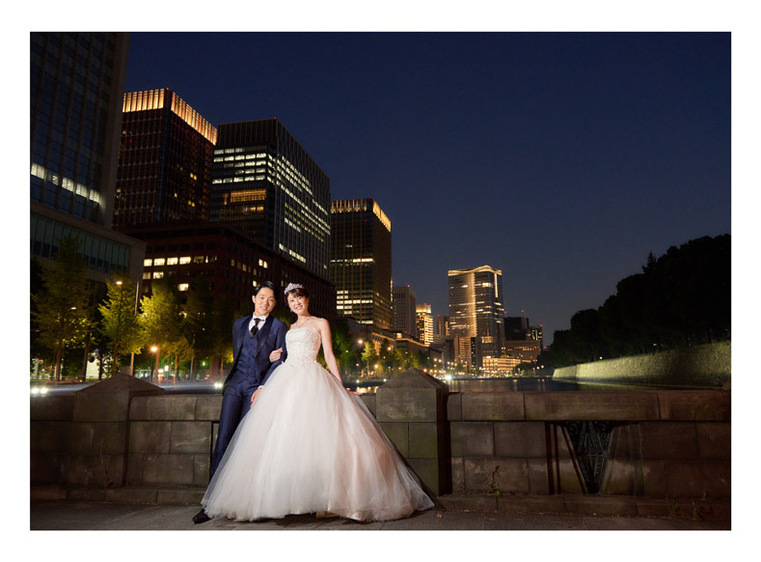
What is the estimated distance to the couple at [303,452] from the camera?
5074 millimetres

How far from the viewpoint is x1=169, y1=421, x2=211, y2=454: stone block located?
669 centimetres

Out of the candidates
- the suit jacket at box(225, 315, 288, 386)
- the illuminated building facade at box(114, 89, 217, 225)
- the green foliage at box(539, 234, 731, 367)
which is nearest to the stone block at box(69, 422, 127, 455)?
the suit jacket at box(225, 315, 288, 386)

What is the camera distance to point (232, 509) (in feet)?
17.0

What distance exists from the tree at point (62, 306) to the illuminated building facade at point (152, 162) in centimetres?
14479

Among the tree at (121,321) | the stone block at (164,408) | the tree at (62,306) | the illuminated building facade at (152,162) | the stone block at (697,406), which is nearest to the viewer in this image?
the stone block at (697,406)

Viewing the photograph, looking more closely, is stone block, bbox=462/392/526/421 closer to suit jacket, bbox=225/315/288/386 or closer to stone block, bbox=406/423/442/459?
stone block, bbox=406/423/442/459

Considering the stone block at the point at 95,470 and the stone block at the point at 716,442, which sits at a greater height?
the stone block at the point at 716,442

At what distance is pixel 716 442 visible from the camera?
18.8 ft

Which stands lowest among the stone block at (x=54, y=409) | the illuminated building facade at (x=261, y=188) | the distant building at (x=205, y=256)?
the stone block at (x=54, y=409)

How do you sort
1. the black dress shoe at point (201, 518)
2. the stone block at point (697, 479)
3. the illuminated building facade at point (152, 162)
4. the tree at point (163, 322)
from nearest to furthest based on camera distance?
1. the black dress shoe at point (201, 518)
2. the stone block at point (697, 479)
3. the tree at point (163, 322)
4. the illuminated building facade at point (152, 162)

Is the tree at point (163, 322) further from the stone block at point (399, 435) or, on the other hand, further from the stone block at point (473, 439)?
the stone block at point (473, 439)

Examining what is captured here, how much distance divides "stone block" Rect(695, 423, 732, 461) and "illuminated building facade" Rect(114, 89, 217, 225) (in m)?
187

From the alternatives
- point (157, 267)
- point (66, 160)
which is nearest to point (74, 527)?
point (66, 160)

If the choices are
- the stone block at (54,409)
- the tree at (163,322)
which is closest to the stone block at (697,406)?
the stone block at (54,409)
